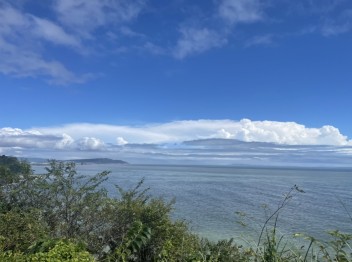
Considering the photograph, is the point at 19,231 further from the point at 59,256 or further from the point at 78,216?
the point at 59,256

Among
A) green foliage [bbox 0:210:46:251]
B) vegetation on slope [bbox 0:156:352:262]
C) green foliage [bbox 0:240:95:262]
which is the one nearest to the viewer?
green foliage [bbox 0:240:95:262]

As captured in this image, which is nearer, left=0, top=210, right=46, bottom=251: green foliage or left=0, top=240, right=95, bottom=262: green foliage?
left=0, top=240, right=95, bottom=262: green foliage

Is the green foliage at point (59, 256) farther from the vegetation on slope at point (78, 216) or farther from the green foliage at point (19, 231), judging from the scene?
the green foliage at point (19, 231)

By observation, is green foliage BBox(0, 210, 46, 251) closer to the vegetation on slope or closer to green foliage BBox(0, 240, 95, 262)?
the vegetation on slope

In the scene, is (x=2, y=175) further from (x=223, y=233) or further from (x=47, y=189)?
(x=223, y=233)

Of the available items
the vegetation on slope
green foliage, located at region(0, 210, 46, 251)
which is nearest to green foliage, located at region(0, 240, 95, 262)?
the vegetation on slope

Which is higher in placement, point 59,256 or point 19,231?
point 59,256

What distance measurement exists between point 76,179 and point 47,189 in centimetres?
151

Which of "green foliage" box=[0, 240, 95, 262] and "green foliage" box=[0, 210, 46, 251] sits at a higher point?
"green foliage" box=[0, 240, 95, 262]

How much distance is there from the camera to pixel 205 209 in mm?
43250

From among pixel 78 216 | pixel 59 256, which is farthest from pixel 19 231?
pixel 59 256

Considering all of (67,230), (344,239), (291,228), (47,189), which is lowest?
(291,228)

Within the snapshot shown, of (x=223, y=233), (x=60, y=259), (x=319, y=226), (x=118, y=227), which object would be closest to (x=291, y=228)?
(x=319, y=226)

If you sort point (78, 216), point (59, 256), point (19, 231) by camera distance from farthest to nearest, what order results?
point (78, 216) < point (19, 231) < point (59, 256)
